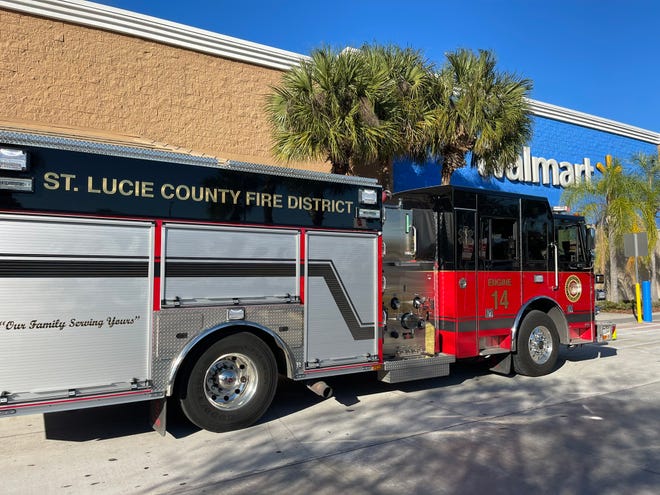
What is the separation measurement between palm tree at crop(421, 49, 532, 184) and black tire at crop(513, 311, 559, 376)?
21.3 feet

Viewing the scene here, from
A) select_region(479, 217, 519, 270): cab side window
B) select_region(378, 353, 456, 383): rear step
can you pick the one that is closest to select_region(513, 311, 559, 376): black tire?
select_region(479, 217, 519, 270): cab side window

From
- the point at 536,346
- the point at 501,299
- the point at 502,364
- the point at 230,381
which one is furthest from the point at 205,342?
the point at 536,346

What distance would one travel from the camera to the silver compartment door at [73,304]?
4461mm

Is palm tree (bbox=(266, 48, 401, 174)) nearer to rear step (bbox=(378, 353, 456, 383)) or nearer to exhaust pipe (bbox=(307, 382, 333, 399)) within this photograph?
rear step (bbox=(378, 353, 456, 383))

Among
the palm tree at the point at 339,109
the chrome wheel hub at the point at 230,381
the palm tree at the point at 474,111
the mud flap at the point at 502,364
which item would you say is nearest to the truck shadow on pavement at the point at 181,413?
the mud flap at the point at 502,364

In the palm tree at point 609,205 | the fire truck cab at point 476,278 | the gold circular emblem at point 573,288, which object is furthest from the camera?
the palm tree at point 609,205

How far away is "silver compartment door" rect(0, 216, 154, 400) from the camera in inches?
176

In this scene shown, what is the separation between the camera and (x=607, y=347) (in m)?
11.7

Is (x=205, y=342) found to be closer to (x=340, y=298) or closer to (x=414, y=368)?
(x=340, y=298)

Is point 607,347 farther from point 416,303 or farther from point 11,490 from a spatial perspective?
point 11,490

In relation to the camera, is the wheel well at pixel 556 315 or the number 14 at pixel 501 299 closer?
the number 14 at pixel 501 299

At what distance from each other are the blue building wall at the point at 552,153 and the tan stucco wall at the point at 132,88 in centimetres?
385

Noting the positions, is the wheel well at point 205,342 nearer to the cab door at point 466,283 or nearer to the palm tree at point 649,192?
the cab door at point 466,283

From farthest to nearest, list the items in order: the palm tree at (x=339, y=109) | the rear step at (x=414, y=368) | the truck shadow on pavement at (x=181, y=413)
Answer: the palm tree at (x=339, y=109)
the rear step at (x=414, y=368)
the truck shadow on pavement at (x=181, y=413)
